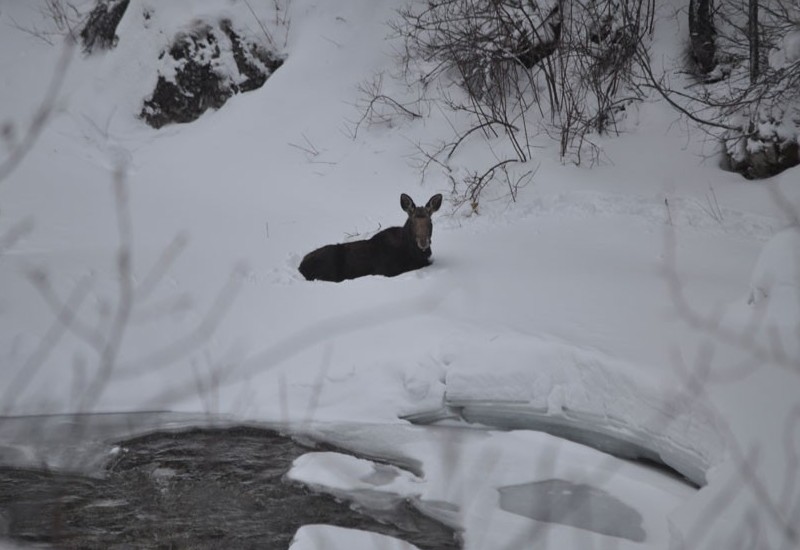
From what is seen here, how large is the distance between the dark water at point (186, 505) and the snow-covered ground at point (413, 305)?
255 mm

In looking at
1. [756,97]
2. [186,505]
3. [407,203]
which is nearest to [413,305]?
[407,203]

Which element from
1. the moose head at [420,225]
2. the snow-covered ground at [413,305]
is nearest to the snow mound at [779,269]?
the snow-covered ground at [413,305]

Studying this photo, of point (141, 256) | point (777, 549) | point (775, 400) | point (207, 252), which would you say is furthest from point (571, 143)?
point (777, 549)

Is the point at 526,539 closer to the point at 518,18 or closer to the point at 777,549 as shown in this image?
the point at 777,549

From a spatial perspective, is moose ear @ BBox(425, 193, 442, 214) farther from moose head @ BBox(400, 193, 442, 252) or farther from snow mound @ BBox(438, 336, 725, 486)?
snow mound @ BBox(438, 336, 725, 486)

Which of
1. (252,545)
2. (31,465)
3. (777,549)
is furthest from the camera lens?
(31,465)

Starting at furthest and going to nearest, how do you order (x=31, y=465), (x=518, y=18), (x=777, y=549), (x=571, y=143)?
(x=518, y=18), (x=571, y=143), (x=31, y=465), (x=777, y=549)

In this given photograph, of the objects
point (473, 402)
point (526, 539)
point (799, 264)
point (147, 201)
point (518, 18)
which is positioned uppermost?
point (518, 18)

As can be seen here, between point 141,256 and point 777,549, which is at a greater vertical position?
point 141,256

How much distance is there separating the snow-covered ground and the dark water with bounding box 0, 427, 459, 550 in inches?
10.0

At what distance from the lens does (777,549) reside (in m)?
3.65

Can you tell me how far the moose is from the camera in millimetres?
8273

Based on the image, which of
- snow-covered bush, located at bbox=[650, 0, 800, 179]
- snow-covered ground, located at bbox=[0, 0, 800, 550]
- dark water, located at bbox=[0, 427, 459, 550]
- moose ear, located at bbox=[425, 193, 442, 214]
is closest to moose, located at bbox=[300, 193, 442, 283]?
moose ear, located at bbox=[425, 193, 442, 214]

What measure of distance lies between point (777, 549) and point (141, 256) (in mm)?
7556
